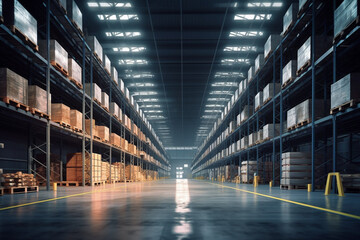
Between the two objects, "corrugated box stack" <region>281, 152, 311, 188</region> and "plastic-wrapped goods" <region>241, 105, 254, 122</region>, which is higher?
"plastic-wrapped goods" <region>241, 105, 254, 122</region>

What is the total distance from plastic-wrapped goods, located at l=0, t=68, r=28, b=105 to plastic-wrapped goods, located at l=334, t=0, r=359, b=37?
8.13 metres

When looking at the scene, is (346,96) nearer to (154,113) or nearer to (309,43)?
(309,43)

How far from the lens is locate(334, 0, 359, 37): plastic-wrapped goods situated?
7593 millimetres

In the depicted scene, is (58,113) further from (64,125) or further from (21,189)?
(21,189)

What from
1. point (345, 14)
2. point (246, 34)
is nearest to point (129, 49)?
point (246, 34)

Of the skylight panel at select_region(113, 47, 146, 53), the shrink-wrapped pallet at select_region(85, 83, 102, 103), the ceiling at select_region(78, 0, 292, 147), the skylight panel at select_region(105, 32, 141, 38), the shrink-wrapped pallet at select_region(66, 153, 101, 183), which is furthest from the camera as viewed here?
the skylight panel at select_region(113, 47, 146, 53)

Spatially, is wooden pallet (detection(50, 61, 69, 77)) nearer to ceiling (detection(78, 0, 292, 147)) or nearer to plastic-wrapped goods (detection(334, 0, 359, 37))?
ceiling (detection(78, 0, 292, 147))

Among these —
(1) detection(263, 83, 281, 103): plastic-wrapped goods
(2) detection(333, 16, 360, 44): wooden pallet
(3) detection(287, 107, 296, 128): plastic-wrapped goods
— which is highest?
(2) detection(333, 16, 360, 44): wooden pallet

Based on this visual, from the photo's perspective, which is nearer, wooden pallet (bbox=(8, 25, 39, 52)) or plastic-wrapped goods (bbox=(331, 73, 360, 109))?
plastic-wrapped goods (bbox=(331, 73, 360, 109))

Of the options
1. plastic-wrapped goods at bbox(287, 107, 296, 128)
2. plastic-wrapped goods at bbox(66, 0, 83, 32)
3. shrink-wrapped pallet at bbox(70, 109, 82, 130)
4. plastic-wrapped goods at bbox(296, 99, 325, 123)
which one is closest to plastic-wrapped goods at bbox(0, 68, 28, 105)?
shrink-wrapped pallet at bbox(70, 109, 82, 130)

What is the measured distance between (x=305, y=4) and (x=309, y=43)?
132 centimetres

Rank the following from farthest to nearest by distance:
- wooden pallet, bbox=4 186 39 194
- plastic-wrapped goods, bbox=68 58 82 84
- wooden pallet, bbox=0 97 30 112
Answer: plastic-wrapped goods, bbox=68 58 82 84, wooden pallet, bbox=4 186 39 194, wooden pallet, bbox=0 97 30 112

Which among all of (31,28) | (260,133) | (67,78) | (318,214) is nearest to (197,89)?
(260,133)

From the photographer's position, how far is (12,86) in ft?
27.6
